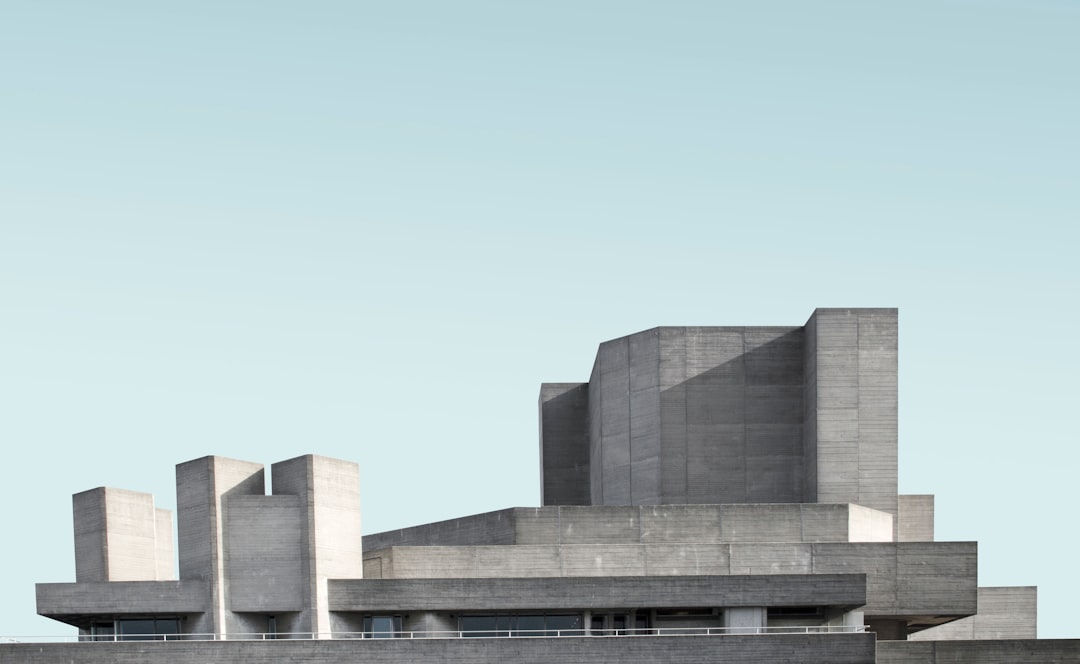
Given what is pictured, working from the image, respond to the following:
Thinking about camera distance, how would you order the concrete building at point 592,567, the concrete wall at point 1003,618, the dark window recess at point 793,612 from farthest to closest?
the concrete wall at point 1003,618, the dark window recess at point 793,612, the concrete building at point 592,567

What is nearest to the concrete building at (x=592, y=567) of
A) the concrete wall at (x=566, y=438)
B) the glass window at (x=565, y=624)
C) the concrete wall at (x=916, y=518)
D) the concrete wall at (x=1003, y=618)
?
the glass window at (x=565, y=624)

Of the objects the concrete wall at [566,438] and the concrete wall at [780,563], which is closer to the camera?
the concrete wall at [780,563]

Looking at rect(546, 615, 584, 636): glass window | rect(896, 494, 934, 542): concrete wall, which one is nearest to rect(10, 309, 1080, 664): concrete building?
rect(546, 615, 584, 636): glass window

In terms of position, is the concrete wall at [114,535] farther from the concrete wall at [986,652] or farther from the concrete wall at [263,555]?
the concrete wall at [986,652]

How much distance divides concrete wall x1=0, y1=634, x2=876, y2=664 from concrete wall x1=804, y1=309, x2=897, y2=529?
36.5ft

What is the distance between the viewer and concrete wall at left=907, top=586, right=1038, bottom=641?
68625mm

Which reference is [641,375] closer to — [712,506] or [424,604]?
[712,506]

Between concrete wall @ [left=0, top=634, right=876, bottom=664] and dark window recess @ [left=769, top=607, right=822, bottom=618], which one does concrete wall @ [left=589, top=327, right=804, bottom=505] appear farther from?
concrete wall @ [left=0, top=634, right=876, bottom=664]

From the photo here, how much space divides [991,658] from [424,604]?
1891 centimetres

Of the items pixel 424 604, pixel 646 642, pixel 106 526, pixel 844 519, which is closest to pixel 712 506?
pixel 844 519

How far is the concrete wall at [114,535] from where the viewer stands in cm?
4988

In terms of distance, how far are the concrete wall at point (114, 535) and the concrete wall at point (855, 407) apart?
24993 millimetres

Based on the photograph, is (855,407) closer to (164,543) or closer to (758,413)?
(758,413)

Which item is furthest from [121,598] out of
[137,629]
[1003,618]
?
[1003,618]
